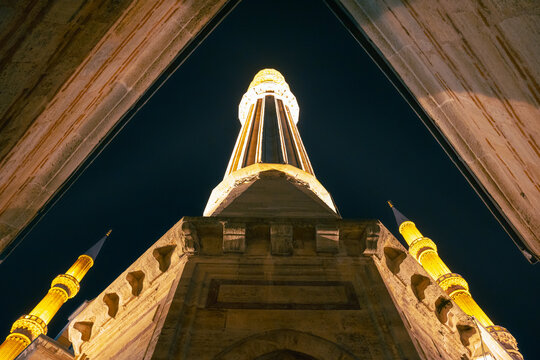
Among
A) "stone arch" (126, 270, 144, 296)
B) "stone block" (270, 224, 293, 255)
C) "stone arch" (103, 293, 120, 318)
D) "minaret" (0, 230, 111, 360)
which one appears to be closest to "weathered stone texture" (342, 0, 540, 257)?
"stone block" (270, 224, 293, 255)

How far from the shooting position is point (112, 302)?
654cm

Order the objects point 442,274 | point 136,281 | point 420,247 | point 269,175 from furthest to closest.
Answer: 1. point 420,247
2. point 442,274
3. point 269,175
4. point 136,281

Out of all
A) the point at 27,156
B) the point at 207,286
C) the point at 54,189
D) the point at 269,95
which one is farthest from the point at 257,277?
the point at 269,95

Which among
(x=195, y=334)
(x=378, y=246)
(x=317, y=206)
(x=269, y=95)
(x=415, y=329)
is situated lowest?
(x=195, y=334)

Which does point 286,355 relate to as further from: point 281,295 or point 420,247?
point 420,247

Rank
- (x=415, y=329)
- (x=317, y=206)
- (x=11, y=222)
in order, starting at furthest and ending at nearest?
(x=317, y=206), (x=415, y=329), (x=11, y=222)

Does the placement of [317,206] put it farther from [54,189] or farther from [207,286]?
[54,189]

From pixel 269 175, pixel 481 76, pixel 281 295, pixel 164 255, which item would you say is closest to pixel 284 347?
pixel 281 295

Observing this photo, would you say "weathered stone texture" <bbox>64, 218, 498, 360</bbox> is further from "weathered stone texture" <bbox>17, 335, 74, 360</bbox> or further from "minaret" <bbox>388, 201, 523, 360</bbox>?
"minaret" <bbox>388, 201, 523, 360</bbox>

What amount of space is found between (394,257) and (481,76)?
3.68 meters

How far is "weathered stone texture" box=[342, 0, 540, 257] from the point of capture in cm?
300

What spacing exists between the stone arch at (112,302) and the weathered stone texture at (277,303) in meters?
0.08

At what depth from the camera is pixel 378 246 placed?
19.2 feet

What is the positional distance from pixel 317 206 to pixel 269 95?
15.8 m
